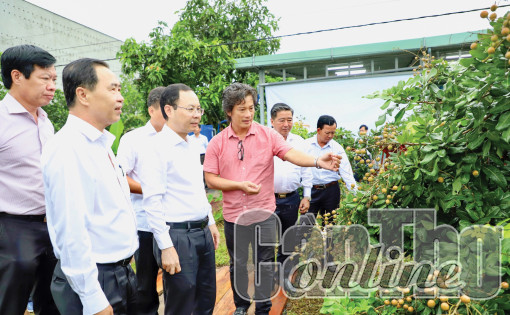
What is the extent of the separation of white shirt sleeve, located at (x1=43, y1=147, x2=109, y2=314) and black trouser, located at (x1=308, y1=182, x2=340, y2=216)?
10.3ft

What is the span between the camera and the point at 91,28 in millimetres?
21688

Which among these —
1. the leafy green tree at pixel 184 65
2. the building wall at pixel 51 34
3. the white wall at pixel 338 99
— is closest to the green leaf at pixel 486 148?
the white wall at pixel 338 99

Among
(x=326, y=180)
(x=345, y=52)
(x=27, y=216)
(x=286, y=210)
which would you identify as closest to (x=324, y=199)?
(x=326, y=180)

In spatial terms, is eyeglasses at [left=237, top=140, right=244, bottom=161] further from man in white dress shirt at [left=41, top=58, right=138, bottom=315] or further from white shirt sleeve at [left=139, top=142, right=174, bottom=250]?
man in white dress shirt at [left=41, top=58, right=138, bottom=315]

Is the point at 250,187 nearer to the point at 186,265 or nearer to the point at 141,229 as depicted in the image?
the point at 186,265

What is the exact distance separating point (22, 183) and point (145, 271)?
1216mm

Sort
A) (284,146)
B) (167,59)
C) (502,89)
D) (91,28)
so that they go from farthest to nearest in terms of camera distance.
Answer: (91,28) < (167,59) < (284,146) < (502,89)

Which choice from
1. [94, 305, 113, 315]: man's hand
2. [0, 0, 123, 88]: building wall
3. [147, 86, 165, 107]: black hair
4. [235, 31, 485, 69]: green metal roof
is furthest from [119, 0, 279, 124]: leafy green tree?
[94, 305, 113, 315]: man's hand

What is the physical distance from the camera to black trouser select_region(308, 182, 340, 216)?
4.33 m

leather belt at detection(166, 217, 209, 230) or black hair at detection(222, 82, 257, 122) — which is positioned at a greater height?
black hair at detection(222, 82, 257, 122)

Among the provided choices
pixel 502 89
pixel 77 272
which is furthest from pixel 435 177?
pixel 77 272

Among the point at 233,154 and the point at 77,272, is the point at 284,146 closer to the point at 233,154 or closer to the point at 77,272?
the point at 233,154

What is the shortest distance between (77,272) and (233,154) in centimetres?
167

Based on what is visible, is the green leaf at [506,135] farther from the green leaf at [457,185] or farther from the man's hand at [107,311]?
the man's hand at [107,311]
